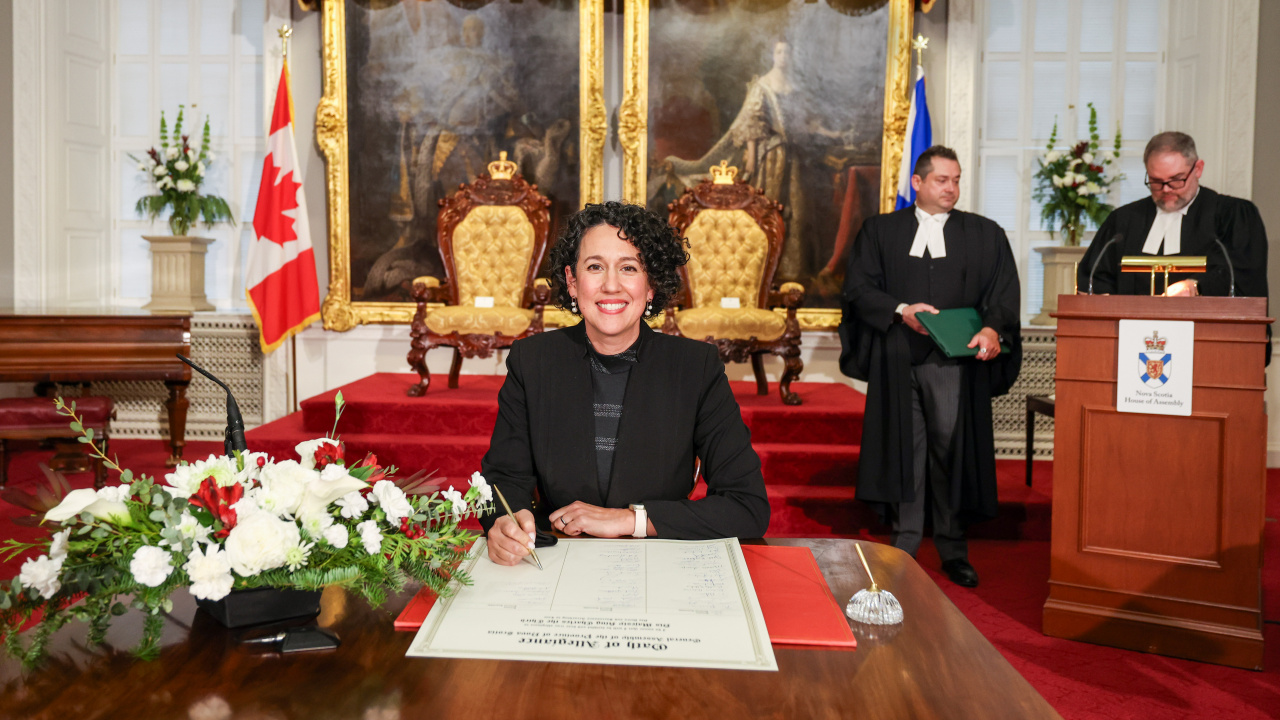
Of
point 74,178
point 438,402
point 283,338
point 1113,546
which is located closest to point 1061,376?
point 1113,546

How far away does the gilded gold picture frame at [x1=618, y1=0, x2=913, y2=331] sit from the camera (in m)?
6.35

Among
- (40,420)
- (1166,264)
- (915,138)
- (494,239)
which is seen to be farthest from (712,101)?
(40,420)

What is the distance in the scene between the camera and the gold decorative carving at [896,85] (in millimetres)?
6297

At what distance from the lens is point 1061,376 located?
329cm

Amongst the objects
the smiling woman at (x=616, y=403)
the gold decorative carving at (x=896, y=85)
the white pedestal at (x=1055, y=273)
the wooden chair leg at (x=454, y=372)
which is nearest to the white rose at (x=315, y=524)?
the smiling woman at (x=616, y=403)

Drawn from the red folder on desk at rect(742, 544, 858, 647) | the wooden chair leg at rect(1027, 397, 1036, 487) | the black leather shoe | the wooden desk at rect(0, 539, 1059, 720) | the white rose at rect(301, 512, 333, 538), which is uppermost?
the white rose at rect(301, 512, 333, 538)

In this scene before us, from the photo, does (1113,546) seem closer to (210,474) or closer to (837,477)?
(837,477)

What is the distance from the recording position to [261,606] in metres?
1.22

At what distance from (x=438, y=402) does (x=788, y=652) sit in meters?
4.51

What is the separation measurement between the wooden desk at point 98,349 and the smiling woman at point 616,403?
4161mm

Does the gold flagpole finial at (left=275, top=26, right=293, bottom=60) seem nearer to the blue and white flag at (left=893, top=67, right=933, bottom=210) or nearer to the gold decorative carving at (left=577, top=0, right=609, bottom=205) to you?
the gold decorative carving at (left=577, top=0, right=609, bottom=205)

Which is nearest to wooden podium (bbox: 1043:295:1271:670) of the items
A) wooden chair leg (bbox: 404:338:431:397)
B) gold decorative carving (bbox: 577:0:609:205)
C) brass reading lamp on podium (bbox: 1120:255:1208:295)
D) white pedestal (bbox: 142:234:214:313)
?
brass reading lamp on podium (bbox: 1120:255:1208:295)

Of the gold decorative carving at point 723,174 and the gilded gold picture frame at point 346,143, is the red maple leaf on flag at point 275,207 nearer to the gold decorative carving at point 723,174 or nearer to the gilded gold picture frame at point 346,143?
the gilded gold picture frame at point 346,143

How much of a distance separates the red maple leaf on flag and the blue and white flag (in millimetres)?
4429
